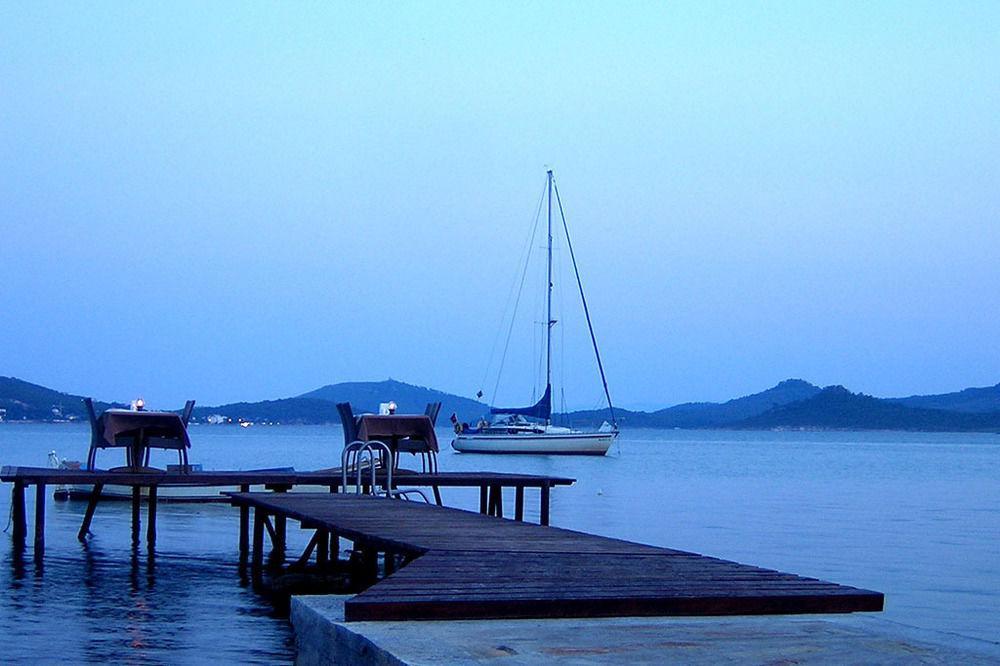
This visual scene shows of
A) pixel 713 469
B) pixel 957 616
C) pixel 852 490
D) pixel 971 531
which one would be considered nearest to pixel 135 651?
pixel 957 616

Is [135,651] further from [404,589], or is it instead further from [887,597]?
[887,597]

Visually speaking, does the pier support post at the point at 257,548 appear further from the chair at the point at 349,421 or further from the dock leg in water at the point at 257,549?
the chair at the point at 349,421

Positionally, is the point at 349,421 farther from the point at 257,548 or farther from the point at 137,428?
the point at 137,428

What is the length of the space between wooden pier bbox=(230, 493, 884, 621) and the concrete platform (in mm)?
73

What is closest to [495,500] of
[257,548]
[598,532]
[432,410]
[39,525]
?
[432,410]

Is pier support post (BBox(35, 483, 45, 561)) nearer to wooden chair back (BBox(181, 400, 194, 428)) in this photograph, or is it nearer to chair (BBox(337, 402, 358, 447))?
wooden chair back (BBox(181, 400, 194, 428))

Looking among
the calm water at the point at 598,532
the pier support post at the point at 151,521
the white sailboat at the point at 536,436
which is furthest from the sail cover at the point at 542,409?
the pier support post at the point at 151,521

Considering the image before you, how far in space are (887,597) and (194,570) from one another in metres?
6.28

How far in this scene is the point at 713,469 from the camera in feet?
188

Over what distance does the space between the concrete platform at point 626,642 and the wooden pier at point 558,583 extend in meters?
0.07

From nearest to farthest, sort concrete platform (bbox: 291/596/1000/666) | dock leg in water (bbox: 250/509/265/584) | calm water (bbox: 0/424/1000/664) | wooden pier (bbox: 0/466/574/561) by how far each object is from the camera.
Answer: concrete platform (bbox: 291/596/1000/666) < calm water (bbox: 0/424/1000/664) < dock leg in water (bbox: 250/509/265/584) < wooden pier (bbox: 0/466/574/561)

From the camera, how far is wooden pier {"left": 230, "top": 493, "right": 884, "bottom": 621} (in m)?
4.96

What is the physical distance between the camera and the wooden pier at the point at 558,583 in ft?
16.3

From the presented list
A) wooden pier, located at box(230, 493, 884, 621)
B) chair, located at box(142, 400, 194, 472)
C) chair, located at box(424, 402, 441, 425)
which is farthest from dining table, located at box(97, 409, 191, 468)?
wooden pier, located at box(230, 493, 884, 621)
